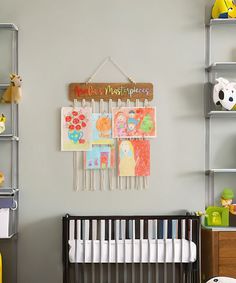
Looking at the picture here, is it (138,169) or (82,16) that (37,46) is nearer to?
(82,16)

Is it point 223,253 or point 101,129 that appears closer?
point 223,253

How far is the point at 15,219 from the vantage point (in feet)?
11.8

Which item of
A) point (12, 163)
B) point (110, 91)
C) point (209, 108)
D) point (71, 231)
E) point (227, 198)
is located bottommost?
point (71, 231)

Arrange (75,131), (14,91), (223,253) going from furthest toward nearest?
(75,131), (14,91), (223,253)

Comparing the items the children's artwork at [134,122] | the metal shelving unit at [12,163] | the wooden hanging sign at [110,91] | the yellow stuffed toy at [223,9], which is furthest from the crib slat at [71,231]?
the yellow stuffed toy at [223,9]

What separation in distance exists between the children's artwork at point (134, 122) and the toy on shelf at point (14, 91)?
0.62 metres

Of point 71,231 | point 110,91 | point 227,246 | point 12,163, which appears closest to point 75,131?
point 110,91

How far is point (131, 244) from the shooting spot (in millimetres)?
3381

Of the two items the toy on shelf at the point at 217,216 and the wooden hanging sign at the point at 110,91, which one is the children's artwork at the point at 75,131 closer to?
the wooden hanging sign at the point at 110,91

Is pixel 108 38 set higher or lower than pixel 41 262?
higher

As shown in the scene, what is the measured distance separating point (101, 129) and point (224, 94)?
822mm

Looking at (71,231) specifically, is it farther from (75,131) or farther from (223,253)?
(223,253)

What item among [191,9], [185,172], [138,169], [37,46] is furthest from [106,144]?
[191,9]

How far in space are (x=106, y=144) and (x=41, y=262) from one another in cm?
88
